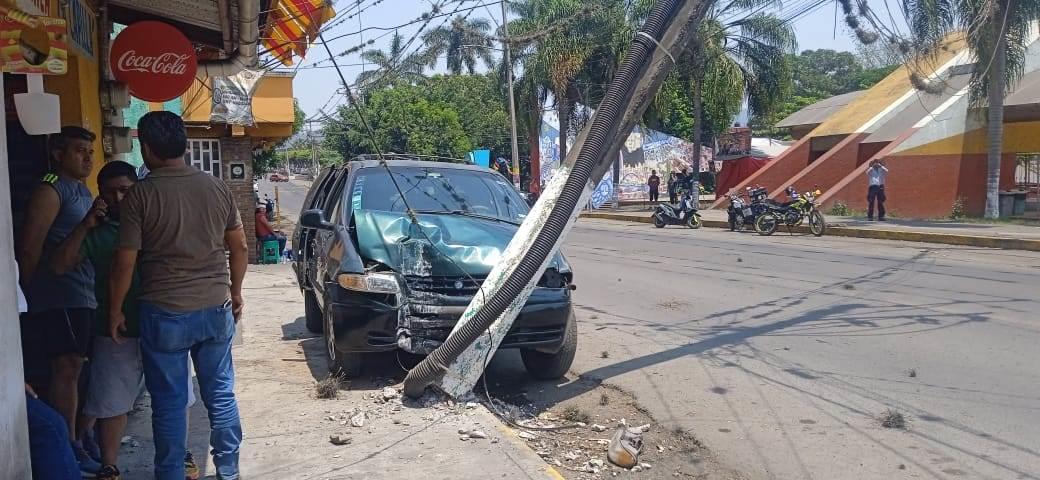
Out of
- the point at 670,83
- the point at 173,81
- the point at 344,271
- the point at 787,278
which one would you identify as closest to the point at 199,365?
the point at 344,271

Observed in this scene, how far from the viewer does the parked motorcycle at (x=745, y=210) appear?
73.0 feet

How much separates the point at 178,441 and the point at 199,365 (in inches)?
14.1

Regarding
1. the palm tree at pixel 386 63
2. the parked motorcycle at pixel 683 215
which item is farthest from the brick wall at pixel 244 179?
the parked motorcycle at pixel 683 215

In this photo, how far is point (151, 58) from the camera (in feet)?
23.0

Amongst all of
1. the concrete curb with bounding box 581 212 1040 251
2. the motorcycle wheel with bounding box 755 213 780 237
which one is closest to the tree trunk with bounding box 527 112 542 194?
the concrete curb with bounding box 581 212 1040 251

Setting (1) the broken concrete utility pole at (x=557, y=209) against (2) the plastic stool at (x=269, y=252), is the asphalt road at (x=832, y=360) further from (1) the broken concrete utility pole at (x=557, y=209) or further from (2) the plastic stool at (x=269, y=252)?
(2) the plastic stool at (x=269, y=252)

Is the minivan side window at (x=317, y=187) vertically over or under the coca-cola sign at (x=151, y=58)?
under

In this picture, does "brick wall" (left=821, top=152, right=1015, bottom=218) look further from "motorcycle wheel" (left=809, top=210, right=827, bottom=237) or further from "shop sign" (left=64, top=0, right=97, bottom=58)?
"shop sign" (left=64, top=0, right=97, bottom=58)

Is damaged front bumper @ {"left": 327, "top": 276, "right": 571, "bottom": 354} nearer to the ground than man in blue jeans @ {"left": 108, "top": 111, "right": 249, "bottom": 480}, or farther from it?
nearer to the ground

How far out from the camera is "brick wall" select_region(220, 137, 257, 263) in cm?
1753

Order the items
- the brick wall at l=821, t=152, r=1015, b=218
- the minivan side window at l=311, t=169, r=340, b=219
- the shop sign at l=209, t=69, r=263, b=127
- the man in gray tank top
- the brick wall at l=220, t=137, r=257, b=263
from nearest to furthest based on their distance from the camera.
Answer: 1. the man in gray tank top
2. the minivan side window at l=311, t=169, r=340, b=219
3. the shop sign at l=209, t=69, r=263, b=127
4. the brick wall at l=220, t=137, r=257, b=263
5. the brick wall at l=821, t=152, r=1015, b=218

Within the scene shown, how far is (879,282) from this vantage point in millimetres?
11609

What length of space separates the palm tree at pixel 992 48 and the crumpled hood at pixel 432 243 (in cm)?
1054

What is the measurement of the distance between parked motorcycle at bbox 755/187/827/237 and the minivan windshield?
581 inches
